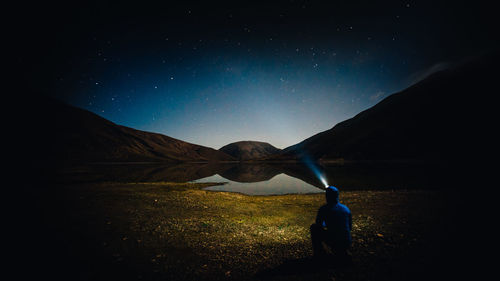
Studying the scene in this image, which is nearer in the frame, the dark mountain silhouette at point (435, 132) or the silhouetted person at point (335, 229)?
the silhouetted person at point (335, 229)

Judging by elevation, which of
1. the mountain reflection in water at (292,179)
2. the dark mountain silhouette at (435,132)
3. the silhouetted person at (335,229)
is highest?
the dark mountain silhouette at (435,132)

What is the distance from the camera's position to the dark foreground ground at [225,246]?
7.12m

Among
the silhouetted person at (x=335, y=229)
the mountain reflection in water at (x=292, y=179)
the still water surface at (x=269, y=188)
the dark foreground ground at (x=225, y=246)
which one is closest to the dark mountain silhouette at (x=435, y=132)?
the mountain reflection in water at (x=292, y=179)

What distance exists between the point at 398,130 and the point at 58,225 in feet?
771

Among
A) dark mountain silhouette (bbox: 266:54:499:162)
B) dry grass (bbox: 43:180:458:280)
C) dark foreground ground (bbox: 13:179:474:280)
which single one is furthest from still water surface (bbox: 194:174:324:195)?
dark mountain silhouette (bbox: 266:54:499:162)

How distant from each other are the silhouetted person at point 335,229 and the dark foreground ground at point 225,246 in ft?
2.13

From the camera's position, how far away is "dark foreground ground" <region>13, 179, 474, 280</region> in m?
7.12

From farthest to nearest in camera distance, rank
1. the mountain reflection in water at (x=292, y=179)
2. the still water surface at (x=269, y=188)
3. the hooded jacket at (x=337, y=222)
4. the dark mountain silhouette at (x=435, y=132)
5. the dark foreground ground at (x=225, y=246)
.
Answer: the dark mountain silhouette at (x=435, y=132)
the mountain reflection in water at (x=292, y=179)
the still water surface at (x=269, y=188)
the dark foreground ground at (x=225, y=246)
the hooded jacket at (x=337, y=222)

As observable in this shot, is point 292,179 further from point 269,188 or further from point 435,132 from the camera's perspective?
point 435,132

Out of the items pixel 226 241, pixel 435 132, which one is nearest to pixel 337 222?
pixel 226 241

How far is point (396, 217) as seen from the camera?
1437 cm

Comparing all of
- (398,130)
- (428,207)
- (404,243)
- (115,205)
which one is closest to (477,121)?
(398,130)

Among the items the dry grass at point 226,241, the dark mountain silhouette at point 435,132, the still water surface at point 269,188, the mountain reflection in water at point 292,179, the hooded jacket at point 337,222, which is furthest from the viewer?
the dark mountain silhouette at point 435,132

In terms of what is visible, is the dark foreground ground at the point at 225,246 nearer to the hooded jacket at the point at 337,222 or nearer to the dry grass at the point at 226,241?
the dry grass at the point at 226,241
